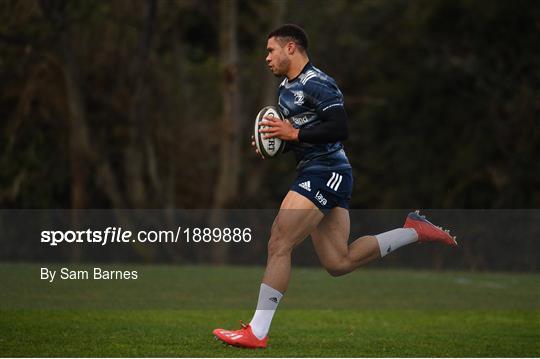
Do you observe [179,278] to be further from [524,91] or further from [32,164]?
[524,91]

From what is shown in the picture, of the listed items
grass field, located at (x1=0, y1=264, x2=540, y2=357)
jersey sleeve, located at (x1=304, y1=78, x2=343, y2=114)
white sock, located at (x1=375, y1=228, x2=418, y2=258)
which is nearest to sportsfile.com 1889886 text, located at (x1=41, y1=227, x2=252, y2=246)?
grass field, located at (x1=0, y1=264, x2=540, y2=357)

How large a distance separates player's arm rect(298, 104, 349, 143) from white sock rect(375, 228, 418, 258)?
112cm

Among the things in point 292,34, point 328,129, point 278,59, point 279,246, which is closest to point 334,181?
point 328,129

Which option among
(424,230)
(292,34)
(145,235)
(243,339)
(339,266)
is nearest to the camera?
(243,339)

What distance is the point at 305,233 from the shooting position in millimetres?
8898

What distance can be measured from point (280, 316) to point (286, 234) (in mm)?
3715

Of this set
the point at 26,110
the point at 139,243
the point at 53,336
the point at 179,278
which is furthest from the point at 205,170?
the point at 53,336

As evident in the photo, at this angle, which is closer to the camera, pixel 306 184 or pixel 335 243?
pixel 306 184

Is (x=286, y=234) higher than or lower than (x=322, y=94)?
A: lower

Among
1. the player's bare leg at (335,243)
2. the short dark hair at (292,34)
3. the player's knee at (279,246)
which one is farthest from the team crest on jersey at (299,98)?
the player's knee at (279,246)

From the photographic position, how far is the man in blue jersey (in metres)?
Answer: 8.81

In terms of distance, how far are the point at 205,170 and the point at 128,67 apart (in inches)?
214

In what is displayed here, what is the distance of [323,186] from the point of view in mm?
8992

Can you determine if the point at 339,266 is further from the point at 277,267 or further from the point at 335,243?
the point at 277,267
